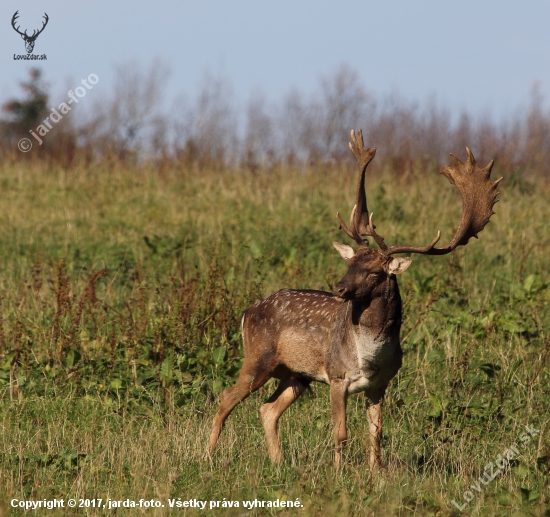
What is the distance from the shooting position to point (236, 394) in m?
6.18

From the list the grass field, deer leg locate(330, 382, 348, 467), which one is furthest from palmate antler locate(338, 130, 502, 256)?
the grass field

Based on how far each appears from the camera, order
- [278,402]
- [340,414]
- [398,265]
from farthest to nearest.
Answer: [278,402] → [340,414] → [398,265]

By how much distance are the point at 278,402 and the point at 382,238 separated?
147 centimetres

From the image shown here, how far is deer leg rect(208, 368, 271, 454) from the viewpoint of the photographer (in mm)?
6113

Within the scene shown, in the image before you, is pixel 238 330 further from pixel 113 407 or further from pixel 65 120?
pixel 65 120

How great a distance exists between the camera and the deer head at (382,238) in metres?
5.43

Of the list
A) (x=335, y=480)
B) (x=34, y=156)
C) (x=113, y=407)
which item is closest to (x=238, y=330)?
(x=113, y=407)

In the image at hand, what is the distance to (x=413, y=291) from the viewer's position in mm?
8930

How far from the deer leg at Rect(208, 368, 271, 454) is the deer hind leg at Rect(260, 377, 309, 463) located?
0.81 ft

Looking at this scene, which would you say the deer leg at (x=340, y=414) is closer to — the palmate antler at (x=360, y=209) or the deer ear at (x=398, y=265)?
the deer ear at (x=398, y=265)

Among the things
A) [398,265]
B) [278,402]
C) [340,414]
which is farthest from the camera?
[278,402]

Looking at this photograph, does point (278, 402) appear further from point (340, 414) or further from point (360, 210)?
point (360, 210)

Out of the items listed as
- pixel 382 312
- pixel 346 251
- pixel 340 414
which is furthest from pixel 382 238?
pixel 340 414

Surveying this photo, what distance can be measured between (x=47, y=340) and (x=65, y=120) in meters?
13.8
